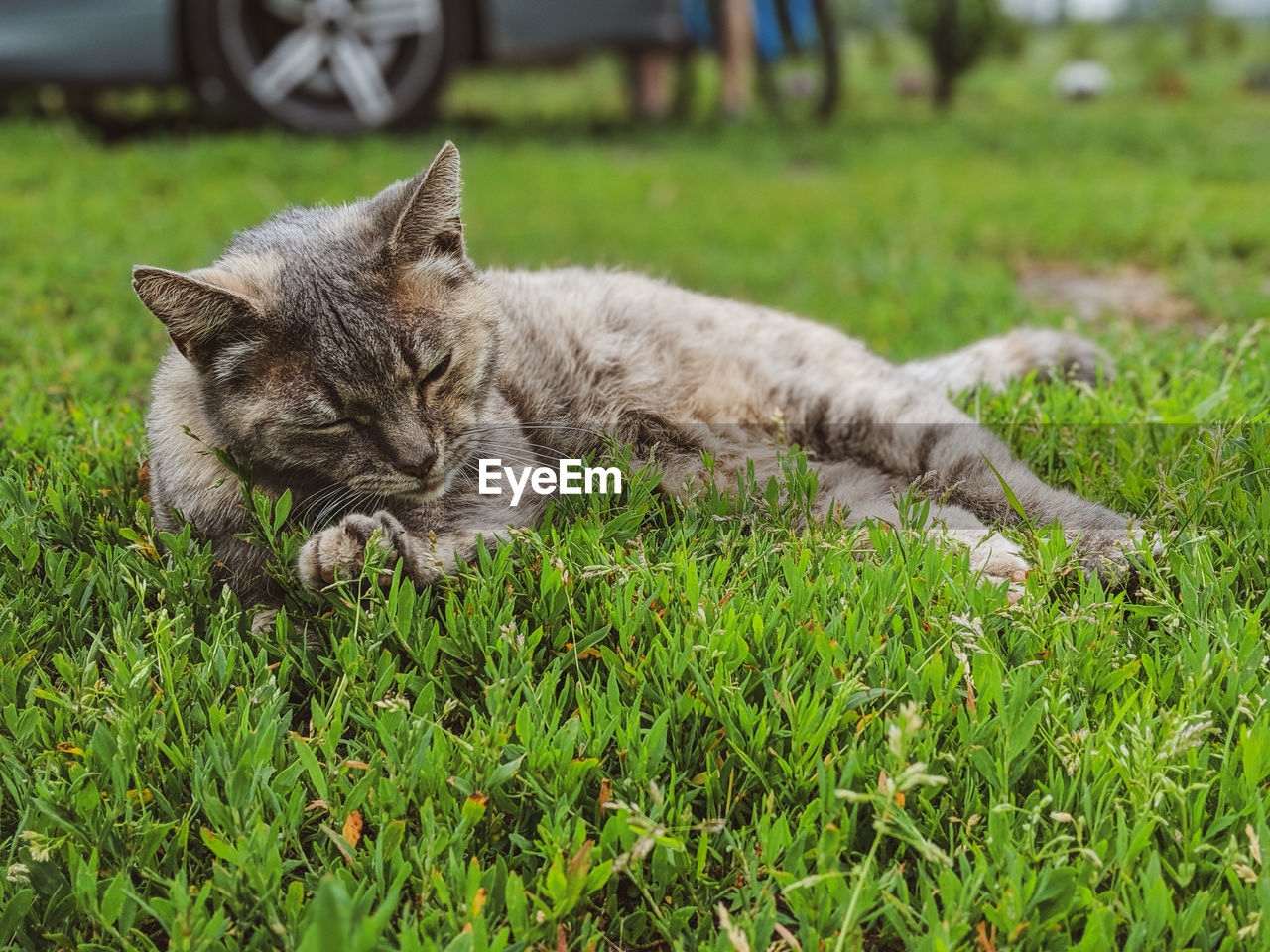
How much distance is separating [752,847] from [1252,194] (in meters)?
7.31

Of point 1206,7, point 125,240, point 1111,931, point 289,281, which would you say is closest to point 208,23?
point 125,240

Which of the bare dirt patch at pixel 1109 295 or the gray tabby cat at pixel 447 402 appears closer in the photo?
the gray tabby cat at pixel 447 402

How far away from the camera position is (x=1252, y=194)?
731cm

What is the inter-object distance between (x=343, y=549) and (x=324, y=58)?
22.2ft

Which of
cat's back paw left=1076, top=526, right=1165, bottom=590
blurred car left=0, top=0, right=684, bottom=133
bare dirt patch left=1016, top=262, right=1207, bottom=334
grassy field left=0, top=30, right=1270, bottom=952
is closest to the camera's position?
grassy field left=0, top=30, right=1270, bottom=952

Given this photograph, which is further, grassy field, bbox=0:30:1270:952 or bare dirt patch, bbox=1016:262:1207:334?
bare dirt patch, bbox=1016:262:1207:334

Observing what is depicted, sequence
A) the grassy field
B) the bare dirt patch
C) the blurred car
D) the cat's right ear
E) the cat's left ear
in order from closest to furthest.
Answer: the grassy field < the cat's right ear < the cat's left ear < the bare dirt patch < the blurred car

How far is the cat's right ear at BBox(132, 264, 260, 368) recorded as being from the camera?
223 cm

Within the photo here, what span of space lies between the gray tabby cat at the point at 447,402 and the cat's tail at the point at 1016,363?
0.30 metres

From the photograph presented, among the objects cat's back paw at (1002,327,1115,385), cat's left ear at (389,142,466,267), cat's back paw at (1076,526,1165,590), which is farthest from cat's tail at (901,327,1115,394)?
cat's left ear at (389,142,466,267)

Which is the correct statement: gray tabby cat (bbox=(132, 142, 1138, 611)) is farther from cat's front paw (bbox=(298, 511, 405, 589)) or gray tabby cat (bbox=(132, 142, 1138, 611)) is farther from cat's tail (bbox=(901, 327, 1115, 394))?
cat's tail (bbox=(901, 327, 1115, 394))

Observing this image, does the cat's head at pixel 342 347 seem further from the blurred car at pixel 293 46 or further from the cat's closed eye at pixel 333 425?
the blurred car at pixel 293 46

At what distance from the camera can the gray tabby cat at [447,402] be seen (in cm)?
241

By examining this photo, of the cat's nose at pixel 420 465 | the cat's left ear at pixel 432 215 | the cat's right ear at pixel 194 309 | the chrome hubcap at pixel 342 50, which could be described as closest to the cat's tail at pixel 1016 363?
the cat's left ear at pixel 432 215
